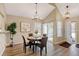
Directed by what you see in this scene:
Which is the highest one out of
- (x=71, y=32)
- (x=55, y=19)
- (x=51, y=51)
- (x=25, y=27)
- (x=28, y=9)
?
(x=28, y=9)

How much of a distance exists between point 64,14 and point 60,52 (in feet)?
2.51

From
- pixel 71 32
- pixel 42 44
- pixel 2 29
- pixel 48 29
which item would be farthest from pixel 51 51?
pixel 2 29

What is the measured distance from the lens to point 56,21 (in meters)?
2.04

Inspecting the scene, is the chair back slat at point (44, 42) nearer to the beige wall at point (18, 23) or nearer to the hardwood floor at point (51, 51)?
the hardwood floor at point (51, 51)

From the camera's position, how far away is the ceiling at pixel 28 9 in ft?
6.55

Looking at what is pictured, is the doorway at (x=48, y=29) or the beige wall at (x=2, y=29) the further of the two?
the doorway at (x=48, y=29)

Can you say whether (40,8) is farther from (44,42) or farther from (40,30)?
(44,42)

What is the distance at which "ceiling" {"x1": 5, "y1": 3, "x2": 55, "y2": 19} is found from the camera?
1996 mm

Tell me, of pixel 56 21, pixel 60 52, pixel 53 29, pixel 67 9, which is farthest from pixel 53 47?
pixel 67 9

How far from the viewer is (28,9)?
2.03m

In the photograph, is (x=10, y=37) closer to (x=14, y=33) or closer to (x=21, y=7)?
(x=14, y=33)

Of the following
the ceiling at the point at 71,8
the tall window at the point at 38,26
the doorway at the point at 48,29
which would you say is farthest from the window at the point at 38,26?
the ceiling at the point at 71,8

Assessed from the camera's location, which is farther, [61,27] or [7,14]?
[61,27]

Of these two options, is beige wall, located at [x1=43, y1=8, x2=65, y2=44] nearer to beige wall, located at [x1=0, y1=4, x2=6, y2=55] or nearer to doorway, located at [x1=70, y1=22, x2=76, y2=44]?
doorway, located at [x1=70, y1=22, x2=76, y2=44]
